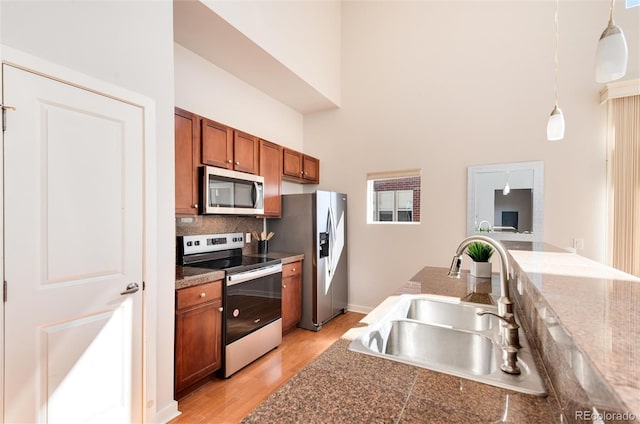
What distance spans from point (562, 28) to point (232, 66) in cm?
341

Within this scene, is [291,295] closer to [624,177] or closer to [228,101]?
[228,101]

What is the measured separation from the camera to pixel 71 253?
4.85 ft

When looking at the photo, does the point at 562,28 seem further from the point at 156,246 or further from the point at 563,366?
the point at 156,246

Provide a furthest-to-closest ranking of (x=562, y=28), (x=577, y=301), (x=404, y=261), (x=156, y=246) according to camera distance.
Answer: (x=404, y=261)
(x=562, y=28)
(x=156, y=246)
(x=577, y=301)

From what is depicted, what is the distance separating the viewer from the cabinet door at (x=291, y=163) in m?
3.59

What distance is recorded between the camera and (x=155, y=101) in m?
1.86

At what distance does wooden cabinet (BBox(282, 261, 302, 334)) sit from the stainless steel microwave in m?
0.72

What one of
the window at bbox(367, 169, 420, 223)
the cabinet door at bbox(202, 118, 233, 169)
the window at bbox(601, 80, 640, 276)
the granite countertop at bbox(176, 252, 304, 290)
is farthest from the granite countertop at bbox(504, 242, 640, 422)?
the window at bbox(367, 169, 420, 223)

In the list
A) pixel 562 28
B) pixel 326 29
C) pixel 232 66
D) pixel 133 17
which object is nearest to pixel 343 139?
pixel 326 29

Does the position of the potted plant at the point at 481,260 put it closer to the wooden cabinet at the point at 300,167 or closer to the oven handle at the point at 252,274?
the oven handle at the point at 252,274

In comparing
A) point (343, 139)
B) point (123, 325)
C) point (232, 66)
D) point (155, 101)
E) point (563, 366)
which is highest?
point (232, 66)

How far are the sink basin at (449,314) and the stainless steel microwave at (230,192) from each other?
5.86ft

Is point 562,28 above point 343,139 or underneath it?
above

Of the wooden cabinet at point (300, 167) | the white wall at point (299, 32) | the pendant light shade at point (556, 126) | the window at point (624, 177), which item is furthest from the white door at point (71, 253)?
the window at point (624, 177)
